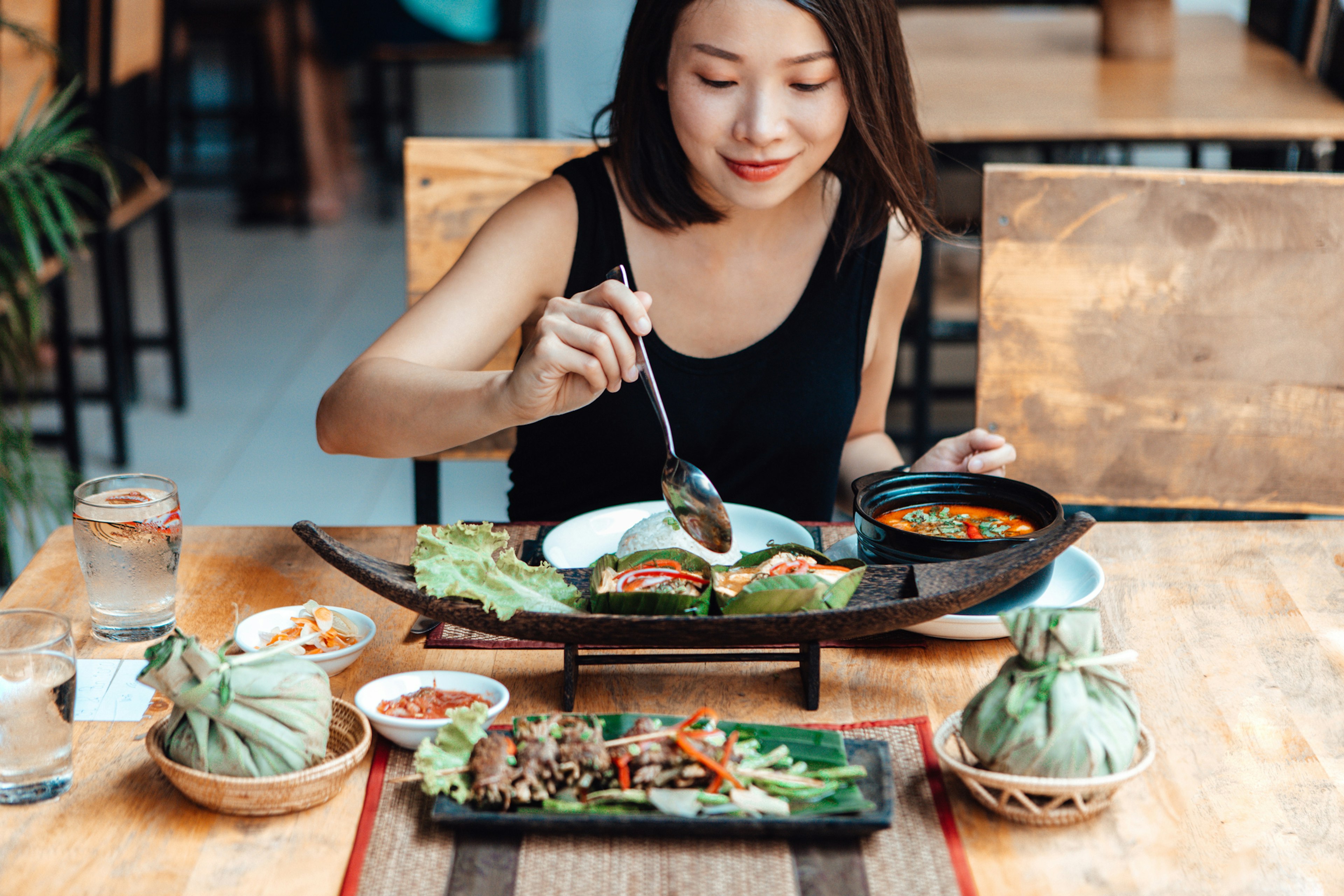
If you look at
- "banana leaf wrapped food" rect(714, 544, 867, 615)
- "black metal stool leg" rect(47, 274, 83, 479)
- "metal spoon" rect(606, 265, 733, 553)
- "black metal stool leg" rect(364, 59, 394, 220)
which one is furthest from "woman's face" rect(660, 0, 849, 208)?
"black metal stool leg" rect(364, 59, 394, 220)

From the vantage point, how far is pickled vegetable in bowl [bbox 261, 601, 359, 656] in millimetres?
1062

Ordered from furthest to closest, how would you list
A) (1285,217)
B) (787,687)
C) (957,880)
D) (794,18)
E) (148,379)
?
(148,379) < (1285,217) < (794,18) < (787,687) < (957,880)

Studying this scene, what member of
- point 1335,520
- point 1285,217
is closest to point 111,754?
point 1335,520

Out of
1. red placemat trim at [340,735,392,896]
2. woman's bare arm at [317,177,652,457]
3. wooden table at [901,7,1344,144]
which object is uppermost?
wooden table at [901,7,1344,144]

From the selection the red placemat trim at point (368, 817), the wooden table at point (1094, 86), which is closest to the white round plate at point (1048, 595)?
the red placemat trim at point (368, 817)

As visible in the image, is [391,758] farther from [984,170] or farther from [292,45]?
[292,45]

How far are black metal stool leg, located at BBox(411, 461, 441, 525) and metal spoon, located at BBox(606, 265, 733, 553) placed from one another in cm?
56

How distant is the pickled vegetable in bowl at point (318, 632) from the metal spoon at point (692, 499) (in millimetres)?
325

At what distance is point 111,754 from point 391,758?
8.2 inches

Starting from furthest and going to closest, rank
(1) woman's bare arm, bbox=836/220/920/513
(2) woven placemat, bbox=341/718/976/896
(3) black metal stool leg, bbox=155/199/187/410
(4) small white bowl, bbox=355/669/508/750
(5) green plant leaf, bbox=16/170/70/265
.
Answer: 1. (3) black metal stool leg, bbox=155/199/187/410
2. (5) green plant leaf, bbox=16/170/70/265
3. (1) woman's bare arm, bbox=836/220/920/513
4. (4) small white bowl, bbox=355/669/508/750
5. (2) woven placemat, bbox=341/718/976/896

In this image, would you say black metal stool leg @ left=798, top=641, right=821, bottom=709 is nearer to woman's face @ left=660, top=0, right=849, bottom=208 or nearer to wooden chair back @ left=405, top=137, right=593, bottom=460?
woman's face @ left=660, top=0, right=849, bottom=208

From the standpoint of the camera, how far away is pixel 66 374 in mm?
3066

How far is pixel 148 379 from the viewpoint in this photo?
4.00 m

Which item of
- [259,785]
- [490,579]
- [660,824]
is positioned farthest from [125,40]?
[660,824]
